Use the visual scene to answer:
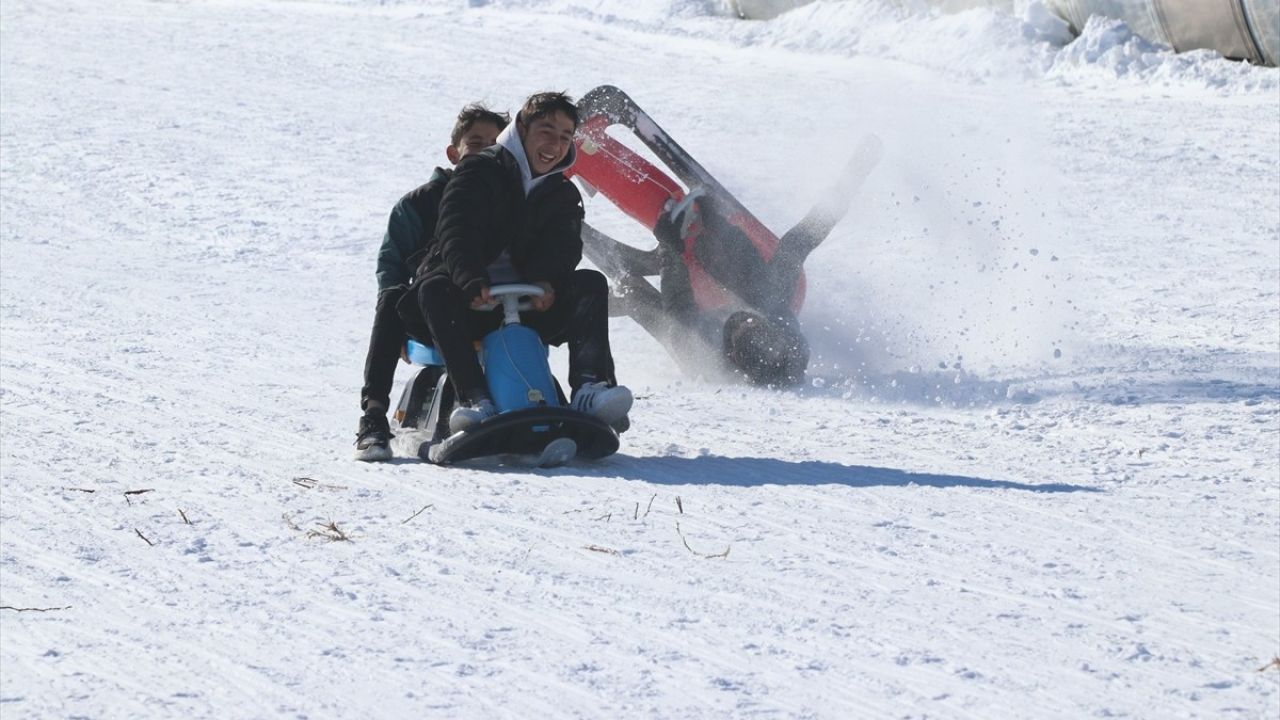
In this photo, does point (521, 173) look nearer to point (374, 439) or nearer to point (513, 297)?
point (513, 297)

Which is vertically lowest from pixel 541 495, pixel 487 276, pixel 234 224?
pixel 234 224

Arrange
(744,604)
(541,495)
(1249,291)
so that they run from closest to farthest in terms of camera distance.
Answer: (744,604) < (541,495) < (1249,291)

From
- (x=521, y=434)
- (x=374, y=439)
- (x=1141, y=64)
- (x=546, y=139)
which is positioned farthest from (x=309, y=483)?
(x=1141, y=64)

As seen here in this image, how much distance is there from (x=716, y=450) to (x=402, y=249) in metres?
1.25

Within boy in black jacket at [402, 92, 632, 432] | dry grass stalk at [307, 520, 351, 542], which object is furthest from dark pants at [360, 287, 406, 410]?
dry grass stalk at [307, 520, 351, 542]

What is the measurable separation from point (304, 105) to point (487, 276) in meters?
10.3

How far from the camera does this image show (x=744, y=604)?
3938mm

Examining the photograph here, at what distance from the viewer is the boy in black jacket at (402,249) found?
5.80 metres

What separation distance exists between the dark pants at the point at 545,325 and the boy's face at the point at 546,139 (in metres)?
0.37

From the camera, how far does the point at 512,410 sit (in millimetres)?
5438

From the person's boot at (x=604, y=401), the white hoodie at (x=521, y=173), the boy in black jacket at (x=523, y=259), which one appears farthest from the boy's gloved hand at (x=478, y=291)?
the person's boot at (x=604, y=401)

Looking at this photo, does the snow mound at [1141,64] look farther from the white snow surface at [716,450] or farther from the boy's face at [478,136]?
the boy's face at [478,136]

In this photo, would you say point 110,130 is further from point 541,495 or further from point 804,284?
point 541,495

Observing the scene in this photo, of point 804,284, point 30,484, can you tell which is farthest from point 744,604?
point 804,284
